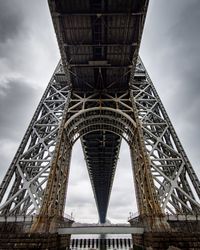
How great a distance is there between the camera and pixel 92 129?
23.0 meters

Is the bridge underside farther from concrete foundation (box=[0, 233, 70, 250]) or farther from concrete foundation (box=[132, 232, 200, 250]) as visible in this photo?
concrete foundation (box=[132, 232, 200, 250])

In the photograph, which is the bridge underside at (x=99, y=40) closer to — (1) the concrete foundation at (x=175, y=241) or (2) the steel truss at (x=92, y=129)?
(2) the steel truss at (x=92, y=129)

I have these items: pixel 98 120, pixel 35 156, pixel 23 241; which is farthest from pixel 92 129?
pixel 23 241

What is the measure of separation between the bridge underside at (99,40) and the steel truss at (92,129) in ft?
3.24

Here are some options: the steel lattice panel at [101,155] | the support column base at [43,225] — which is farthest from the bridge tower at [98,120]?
the steel lattice panel at [101,155]

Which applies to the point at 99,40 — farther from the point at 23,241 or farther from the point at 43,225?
the point at 23,241

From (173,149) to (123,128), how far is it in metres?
6.10

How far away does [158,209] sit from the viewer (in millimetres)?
13266

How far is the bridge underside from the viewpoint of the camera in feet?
45.8

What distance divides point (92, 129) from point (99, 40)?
10507 millimetres

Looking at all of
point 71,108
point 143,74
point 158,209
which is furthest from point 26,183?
point 143,74

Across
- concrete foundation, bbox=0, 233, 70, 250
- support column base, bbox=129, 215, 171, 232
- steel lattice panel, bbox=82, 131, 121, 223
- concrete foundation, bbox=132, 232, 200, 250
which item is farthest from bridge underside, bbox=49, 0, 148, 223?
concrete foundation, bbox=132, 232, 200, 250

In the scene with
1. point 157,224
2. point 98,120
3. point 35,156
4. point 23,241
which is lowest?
point 23,241

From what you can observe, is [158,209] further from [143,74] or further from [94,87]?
[143,74]
